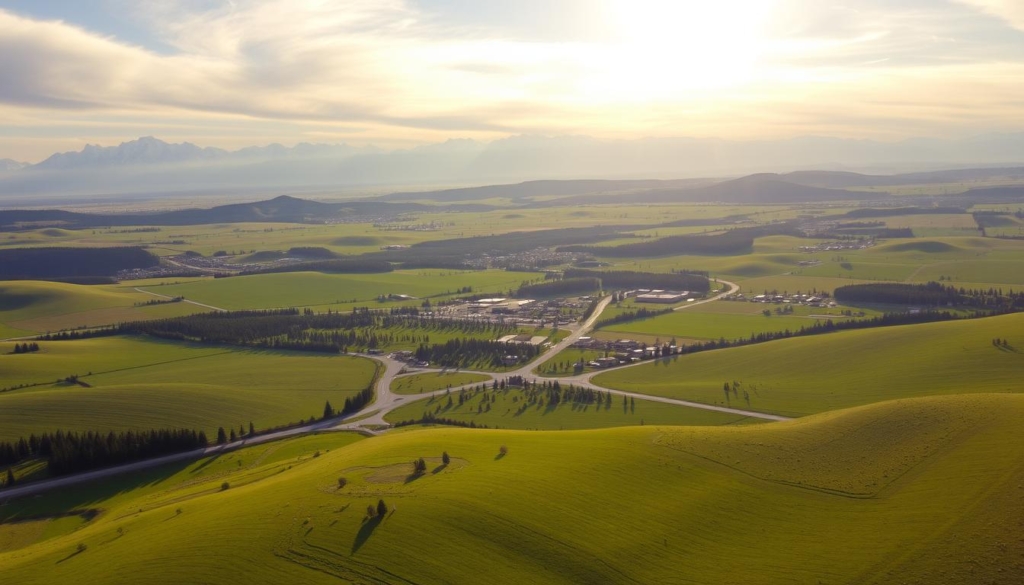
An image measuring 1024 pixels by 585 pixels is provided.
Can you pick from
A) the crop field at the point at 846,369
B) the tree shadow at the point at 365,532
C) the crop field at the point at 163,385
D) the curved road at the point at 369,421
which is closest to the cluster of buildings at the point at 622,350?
the curved road at the point at 369,421

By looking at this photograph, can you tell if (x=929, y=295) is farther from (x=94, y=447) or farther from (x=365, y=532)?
(x=94, y=447)

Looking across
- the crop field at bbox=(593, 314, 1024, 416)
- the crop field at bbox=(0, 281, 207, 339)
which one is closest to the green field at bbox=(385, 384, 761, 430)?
the crop field at bbox=(593, 314, 1024, 416)

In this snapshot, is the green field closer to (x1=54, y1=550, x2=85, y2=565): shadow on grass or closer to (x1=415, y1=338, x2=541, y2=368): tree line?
(x1=415, y1=338, x2=541, y2=368): tree line

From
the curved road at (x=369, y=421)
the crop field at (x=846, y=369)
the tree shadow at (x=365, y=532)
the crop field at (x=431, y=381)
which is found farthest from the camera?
the crop field at (x=431, y=381)

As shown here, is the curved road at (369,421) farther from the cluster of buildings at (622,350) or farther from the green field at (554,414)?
the cluster of buildings at (622,350)

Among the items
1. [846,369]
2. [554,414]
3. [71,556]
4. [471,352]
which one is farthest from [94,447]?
[846,369]

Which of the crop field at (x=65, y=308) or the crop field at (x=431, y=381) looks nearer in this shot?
the crop field at (x=431, y=381)
